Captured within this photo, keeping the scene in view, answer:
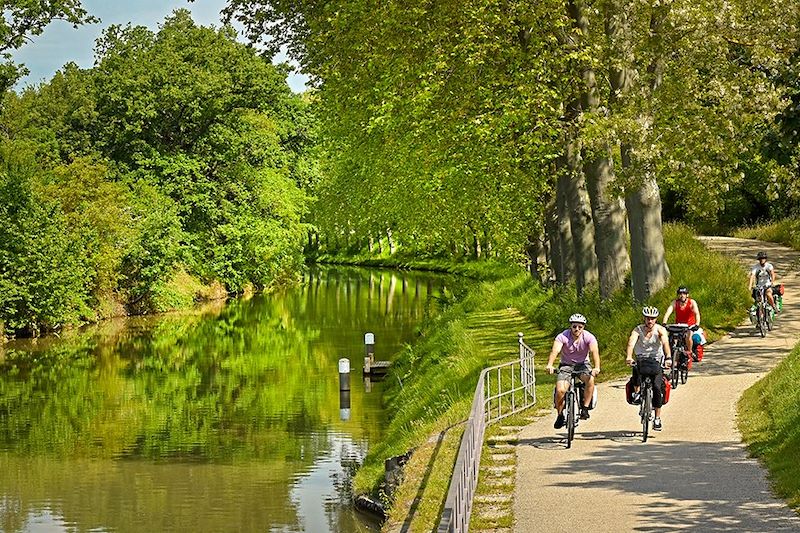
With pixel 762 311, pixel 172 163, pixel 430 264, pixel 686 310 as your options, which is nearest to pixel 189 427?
pixel 686 310

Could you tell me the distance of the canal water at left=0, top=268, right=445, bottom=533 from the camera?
19.7 metres

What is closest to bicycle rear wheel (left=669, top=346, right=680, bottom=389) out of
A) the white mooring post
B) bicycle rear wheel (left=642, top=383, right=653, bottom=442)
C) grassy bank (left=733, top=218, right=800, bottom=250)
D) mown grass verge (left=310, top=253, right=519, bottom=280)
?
bicycle rear wheel (left=642, top=383, right=653, bottom=442)

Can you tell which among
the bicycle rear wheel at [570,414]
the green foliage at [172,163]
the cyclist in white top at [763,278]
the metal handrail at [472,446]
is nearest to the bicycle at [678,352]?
the metal handrail at [472,446]

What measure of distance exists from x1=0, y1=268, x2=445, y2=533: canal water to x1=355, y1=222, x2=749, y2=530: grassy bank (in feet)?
3.89

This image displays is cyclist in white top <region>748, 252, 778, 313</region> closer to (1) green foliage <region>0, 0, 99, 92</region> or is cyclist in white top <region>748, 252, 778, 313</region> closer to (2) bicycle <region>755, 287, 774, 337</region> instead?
(2) bicycle <region>755, 287, 774, 337</region>

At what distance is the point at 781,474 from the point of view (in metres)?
13.2

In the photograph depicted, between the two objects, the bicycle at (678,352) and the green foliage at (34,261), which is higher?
the green foliage at (34,261)

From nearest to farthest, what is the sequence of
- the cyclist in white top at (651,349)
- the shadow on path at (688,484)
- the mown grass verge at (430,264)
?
the shadow on path at (688,484), the cyclist in white top at (651,349), the mown grass verge at (430,264)

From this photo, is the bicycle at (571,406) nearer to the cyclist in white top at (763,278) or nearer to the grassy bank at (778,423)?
the grassy bank at (778,423)

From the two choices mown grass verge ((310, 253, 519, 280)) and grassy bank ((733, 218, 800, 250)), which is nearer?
grassy bank ((733, 218, 800, 250))

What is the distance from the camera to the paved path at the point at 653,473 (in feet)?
38.0

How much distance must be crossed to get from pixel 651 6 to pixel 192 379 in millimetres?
18952

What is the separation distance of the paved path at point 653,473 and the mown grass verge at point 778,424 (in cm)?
18

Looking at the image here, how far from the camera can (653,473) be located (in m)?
13.7
